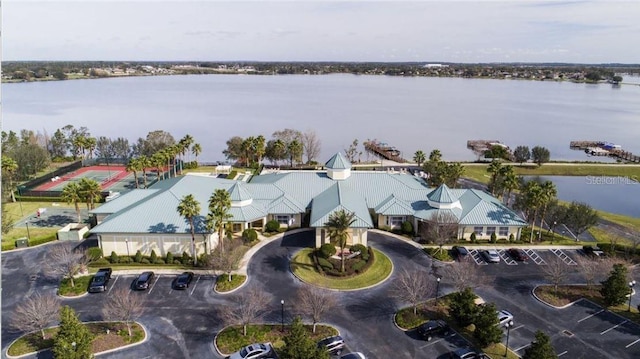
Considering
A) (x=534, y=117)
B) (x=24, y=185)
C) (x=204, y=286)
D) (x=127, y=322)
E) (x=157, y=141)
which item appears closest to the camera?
(x=127, y=322)

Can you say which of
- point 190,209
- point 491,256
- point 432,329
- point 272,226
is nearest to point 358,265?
point 432,329

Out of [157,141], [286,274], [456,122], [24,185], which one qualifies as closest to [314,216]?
[286,274]

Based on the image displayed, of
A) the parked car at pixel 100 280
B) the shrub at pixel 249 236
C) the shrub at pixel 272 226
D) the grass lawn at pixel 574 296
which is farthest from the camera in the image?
the shrub at pixel 272 226

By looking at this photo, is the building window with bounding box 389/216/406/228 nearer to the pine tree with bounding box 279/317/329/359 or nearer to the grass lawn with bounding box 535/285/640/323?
the grass lawn with bounding box 535/285/640/323

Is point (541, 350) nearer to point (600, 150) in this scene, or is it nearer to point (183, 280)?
point (183, 280)

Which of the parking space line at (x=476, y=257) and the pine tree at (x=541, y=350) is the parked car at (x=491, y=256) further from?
the pine tree at (x=541, y=350)

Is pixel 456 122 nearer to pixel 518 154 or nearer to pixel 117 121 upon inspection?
pixel 518 154

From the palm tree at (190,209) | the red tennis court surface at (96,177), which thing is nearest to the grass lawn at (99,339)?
the palm tree at (190,209)

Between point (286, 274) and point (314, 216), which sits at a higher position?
point (314, 216)
